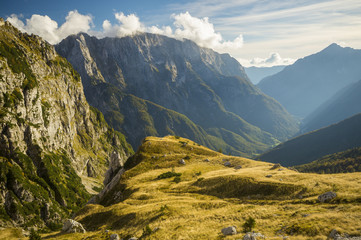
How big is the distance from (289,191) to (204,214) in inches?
899

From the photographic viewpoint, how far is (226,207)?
168ft

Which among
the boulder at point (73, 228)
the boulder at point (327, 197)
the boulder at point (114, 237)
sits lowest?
the boulder at point (73, 228)

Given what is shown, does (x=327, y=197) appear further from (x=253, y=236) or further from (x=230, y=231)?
(x=230, y=231)

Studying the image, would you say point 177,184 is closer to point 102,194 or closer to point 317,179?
point 102,194

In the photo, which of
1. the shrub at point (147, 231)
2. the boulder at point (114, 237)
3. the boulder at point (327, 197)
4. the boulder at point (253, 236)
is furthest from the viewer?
the boulder at point (114, 237)

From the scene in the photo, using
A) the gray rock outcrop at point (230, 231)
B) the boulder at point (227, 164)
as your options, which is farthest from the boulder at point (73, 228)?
the boulder at point (227, 164)

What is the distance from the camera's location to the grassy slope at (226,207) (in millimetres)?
34781

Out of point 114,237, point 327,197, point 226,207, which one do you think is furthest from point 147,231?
point 327,197

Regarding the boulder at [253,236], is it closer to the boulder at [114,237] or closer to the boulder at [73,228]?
the boulder at [114,237]

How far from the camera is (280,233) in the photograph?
108ft

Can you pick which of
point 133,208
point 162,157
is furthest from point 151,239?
point 162,157

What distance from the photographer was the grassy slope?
1369 inches

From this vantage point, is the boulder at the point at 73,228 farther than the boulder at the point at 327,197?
Yes

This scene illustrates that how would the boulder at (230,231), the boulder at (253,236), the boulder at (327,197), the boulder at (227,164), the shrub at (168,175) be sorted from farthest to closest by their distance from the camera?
the boulder at (227,164), the shrub at (168,175), the boulder at (327,197), the boulder at (230,231), the boulder at (253,236)
